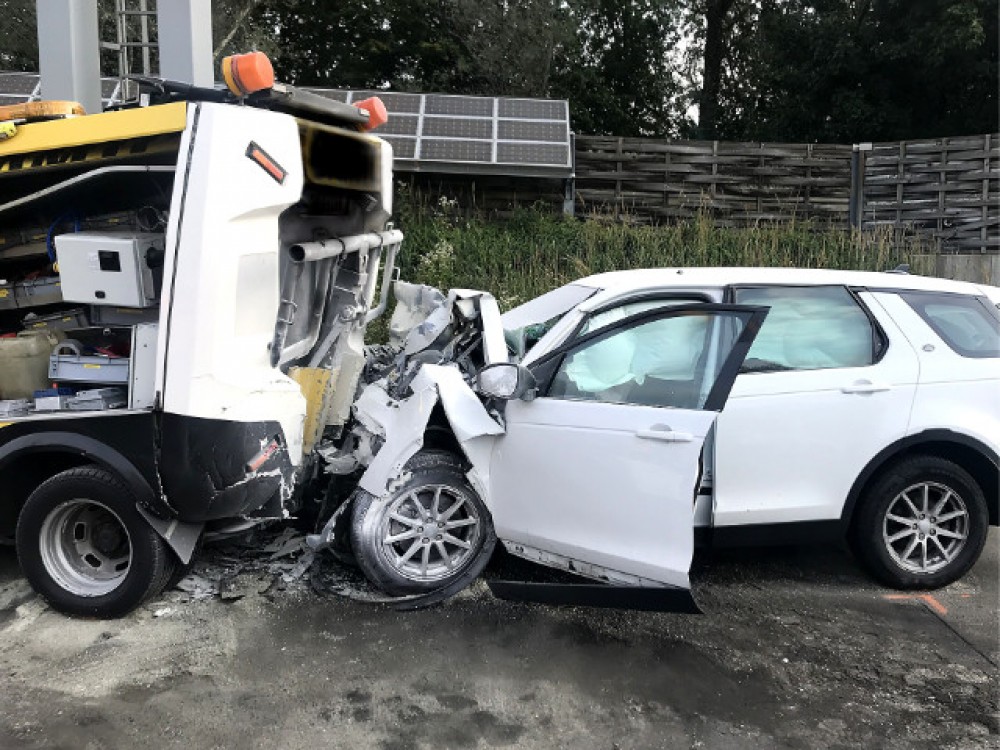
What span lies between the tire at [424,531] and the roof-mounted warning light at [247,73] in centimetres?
195

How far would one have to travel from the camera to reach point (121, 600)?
12.9ft

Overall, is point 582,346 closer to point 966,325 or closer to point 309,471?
point 309,471

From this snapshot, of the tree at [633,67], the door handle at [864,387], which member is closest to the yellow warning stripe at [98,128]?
the door handle at [864,387]

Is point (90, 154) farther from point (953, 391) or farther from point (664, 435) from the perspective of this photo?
point (953, 391)

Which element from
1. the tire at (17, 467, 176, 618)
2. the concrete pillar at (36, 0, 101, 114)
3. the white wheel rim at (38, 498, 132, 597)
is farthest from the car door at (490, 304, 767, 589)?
the concrete pillar at (36, 0, 101, 114)

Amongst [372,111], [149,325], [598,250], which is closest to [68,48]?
[372,111]

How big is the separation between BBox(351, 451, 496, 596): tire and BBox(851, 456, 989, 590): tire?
6.68ft

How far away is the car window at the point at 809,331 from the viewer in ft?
14.0

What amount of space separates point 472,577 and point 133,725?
1.73 meters

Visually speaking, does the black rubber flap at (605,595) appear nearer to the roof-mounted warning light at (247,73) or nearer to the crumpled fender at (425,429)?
the crumpled fender at (425,429)

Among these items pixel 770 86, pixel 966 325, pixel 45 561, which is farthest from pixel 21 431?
pixel 770 86

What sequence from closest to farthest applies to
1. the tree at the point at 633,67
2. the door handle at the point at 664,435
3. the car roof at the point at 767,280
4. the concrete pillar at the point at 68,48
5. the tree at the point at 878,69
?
1. the door handle at the point at 664,435
2. the car roof at the point at 767,280
3. the concrete pillar at the point at 68,48
4. the tree at the point at 878,69
5. the tree at the point at 633,67

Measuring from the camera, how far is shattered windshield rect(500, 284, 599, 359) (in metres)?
4.84

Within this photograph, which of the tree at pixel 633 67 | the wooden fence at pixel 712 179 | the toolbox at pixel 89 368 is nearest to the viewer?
the toolbox at pixel 89 368
